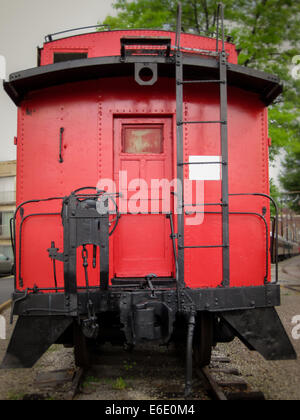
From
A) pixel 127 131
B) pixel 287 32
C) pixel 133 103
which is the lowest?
pixel 127 131

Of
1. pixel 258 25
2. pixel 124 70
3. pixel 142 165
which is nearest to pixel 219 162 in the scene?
pixel 142 165

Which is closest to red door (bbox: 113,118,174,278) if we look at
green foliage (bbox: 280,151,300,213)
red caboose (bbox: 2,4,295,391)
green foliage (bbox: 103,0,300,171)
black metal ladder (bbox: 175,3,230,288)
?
red caboose (bbox: 2,4,295,391)

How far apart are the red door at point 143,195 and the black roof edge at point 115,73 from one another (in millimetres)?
536

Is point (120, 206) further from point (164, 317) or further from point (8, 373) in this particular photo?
point (8, 373)

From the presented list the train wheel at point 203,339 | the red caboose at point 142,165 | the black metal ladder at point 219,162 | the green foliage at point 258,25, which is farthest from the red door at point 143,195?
the green foliage at point 258,25

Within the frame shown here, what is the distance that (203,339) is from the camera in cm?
416

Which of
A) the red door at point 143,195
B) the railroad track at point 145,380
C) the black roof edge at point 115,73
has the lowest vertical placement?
the railroad track at point 145,380

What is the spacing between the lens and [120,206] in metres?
Result: 3.91

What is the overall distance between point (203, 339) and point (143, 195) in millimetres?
1792

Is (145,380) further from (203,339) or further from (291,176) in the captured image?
(291,176)

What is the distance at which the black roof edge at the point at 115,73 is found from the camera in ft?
12.1

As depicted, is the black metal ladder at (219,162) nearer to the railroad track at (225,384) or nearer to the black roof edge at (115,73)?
the black roof edge at (115,73)
